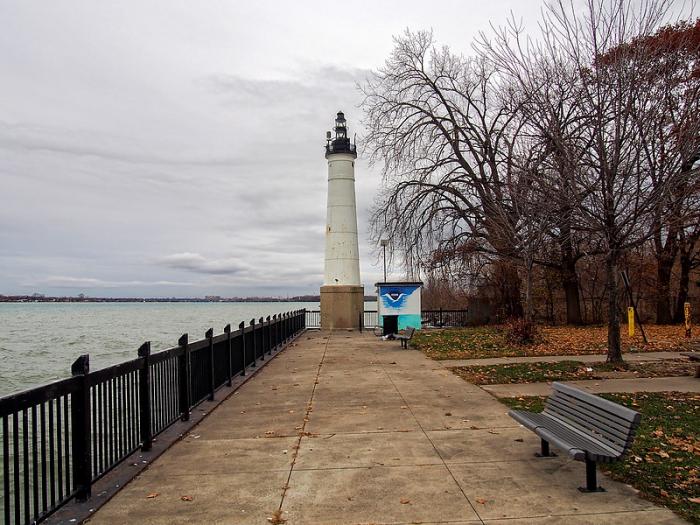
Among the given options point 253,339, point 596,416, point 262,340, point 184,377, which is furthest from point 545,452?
point 262,340

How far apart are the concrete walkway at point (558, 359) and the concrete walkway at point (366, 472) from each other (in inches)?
176

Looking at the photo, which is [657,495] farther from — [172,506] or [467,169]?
[467,169]

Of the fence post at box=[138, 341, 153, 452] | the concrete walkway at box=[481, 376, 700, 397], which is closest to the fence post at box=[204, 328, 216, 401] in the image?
the fence post at box=[138, 341, 153, 452]

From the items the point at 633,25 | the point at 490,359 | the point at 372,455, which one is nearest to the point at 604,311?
the point at 490,359

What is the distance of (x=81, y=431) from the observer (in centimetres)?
480

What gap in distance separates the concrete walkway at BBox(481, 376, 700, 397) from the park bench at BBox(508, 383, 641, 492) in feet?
11.6

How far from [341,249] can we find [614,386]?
64.7 ft

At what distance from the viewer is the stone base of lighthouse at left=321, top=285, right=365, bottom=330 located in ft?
94.5

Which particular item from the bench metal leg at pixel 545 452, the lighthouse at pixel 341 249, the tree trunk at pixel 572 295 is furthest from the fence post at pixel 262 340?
the tree trunk at pixel 572 295

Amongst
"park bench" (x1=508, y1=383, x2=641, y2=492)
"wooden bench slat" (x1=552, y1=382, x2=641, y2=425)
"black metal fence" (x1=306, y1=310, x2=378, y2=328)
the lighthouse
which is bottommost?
"black metal fence" (x1=306, y1=310, x2=378, y2=328)

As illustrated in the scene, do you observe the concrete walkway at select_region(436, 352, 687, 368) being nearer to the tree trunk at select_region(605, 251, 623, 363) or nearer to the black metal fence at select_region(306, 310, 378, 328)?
the tree trunk at select_region(605, 251, 623, 363)

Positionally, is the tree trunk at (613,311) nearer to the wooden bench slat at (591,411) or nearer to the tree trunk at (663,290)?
the wooden bench slat at (591,411)

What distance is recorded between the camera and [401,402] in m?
9.30

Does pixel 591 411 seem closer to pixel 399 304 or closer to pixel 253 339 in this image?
pixel 253 339
